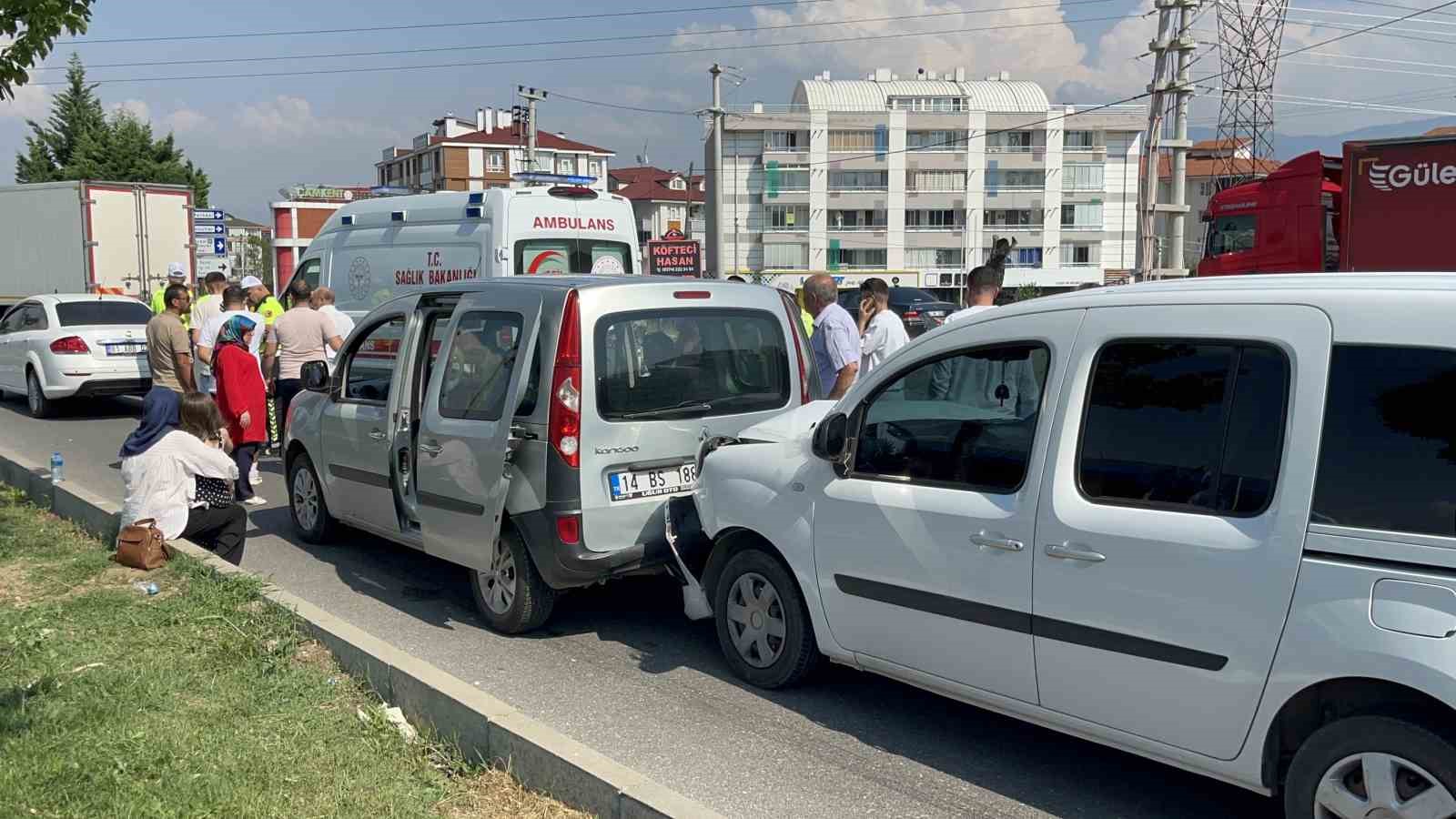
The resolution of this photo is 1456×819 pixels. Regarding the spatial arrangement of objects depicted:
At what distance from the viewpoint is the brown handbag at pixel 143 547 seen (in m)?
7.03

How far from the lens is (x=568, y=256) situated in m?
12.3

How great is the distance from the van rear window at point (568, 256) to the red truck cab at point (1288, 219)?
40.5 ft

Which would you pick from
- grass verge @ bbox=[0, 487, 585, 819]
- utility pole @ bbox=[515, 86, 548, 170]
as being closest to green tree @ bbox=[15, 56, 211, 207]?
utility pole @ bbox=[515, 86, 548, 170]

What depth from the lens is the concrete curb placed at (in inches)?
150

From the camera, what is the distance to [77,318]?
638 inches

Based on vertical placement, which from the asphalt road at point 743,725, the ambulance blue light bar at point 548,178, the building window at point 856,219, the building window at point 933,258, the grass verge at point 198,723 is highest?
the building window at point 856,219

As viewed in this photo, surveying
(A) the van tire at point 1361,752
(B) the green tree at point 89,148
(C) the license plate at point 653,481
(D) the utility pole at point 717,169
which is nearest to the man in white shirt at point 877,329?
(C) the license plate at point 653,481

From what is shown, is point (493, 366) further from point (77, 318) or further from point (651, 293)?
point (77, 318)

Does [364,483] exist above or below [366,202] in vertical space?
below

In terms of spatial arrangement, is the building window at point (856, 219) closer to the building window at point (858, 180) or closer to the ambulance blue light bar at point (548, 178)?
the building window at point (858, 180)

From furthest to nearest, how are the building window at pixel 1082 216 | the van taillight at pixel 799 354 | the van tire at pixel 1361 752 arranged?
the building window at pixel 1082 216, the van taillight at pixel 799 354, the van tire at pixel 1361 752

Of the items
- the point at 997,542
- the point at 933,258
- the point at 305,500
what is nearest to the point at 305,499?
the point at 305,500

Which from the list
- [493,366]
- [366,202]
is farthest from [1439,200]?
[493,366]

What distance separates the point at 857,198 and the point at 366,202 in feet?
244
